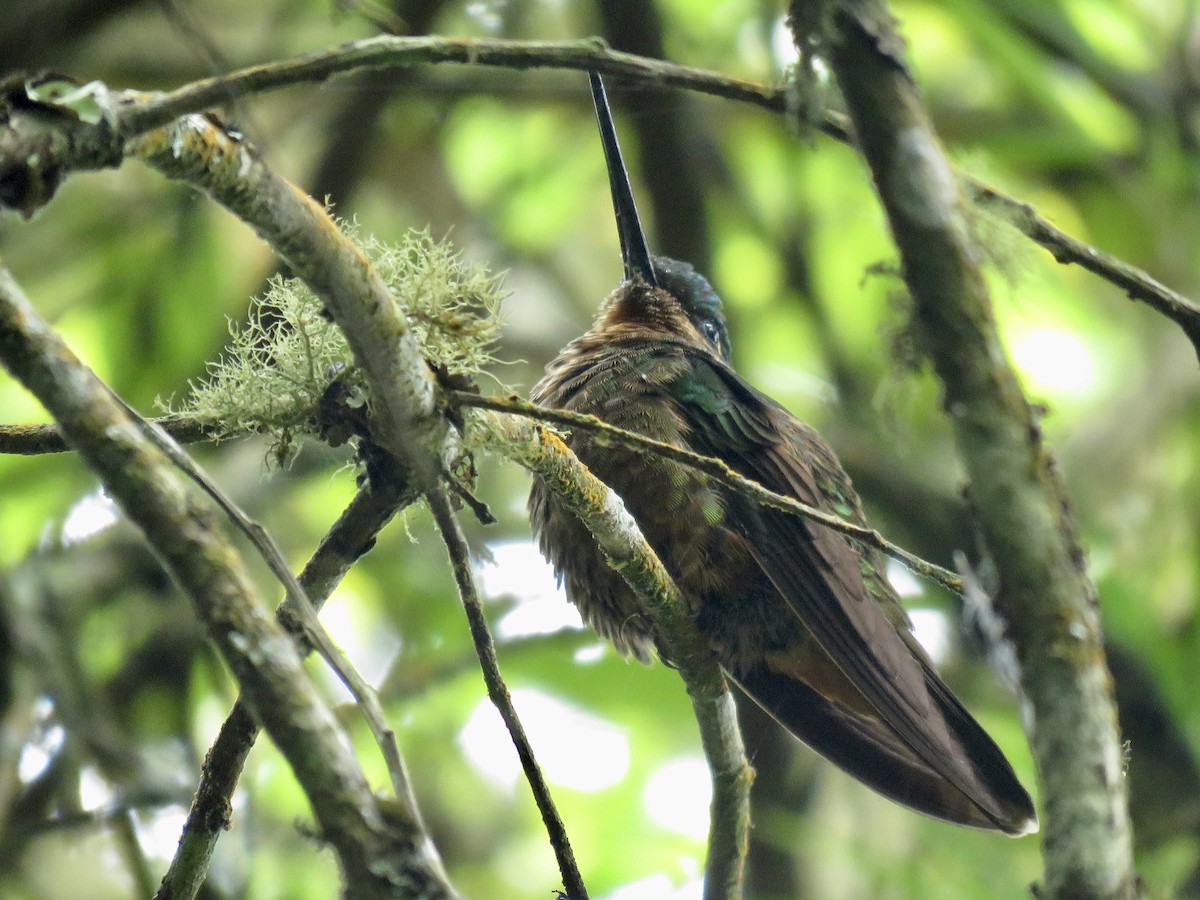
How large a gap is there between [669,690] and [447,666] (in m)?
0.91

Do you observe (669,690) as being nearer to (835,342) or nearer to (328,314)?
(835,342)

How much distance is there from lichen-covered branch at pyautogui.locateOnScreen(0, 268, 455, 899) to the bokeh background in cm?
248

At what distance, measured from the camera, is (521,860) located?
5.61 metres

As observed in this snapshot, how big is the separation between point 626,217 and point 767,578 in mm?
1508

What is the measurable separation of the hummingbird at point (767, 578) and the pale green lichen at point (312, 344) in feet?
3.79

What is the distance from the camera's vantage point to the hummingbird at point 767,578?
3.21m

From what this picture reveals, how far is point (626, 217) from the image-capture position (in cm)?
439

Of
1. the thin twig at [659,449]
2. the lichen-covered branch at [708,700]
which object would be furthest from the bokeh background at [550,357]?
the thin twig at [659,449]

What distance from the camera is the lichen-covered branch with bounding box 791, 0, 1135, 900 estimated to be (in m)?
1.21

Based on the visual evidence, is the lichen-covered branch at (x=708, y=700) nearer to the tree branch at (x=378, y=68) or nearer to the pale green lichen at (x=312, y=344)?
the pale green lichen at (x=312, y=344)

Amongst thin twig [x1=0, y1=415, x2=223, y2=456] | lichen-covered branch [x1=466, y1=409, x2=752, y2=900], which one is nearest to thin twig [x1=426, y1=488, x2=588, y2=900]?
thin twig [x1=0, y1=415, x2=223, y2=456]

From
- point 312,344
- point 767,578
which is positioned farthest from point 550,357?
point 312,344

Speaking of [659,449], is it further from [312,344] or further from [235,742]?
[235,742]

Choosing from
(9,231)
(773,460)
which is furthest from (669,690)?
(9,231)
